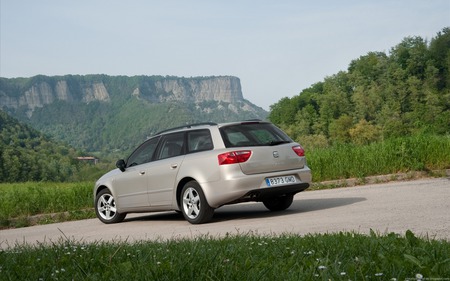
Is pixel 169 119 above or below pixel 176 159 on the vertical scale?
above

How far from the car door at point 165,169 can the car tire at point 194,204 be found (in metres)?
0.40

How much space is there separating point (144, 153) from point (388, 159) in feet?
20.2

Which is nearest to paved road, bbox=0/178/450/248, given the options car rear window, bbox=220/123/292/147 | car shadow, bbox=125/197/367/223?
car shadow, bbox=125/197/367/223

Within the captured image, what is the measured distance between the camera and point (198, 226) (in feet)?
33.3

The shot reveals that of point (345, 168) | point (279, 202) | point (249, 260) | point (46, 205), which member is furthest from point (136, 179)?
point (249, 260)

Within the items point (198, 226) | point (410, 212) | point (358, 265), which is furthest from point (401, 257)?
point (198, 226)

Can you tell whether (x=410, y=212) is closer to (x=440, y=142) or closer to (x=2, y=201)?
(x=440, y=142)

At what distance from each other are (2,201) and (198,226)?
7459 millimetres

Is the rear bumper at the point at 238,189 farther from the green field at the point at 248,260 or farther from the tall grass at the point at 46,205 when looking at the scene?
the tall grass at the point at 46,205

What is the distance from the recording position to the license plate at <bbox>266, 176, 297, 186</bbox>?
1032 centimetres

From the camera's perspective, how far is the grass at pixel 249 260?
4.18 m

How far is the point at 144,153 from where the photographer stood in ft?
40.3

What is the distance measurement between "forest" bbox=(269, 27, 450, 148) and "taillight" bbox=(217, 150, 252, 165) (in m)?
81.8

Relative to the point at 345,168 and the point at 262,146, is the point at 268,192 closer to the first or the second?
the point at 262,146
